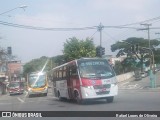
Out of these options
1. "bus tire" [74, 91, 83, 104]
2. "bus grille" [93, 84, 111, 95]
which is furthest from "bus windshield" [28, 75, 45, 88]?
"bus grille" [93, 84, 111, 95]

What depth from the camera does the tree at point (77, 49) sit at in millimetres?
33688

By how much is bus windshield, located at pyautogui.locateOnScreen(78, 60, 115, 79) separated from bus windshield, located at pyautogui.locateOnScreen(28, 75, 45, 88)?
18.3 m

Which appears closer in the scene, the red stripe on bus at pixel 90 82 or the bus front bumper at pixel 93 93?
the bus front bumper at pixel 93 93

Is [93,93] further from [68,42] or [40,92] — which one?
[40,92]

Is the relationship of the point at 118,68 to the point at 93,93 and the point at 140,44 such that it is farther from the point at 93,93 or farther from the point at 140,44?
the point at 93,93

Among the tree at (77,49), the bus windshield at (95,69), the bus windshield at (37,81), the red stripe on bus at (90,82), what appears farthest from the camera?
the bus windshield at (37,81)

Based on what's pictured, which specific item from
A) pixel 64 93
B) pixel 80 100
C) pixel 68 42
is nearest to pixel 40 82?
pixel 68 42

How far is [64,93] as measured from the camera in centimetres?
2509

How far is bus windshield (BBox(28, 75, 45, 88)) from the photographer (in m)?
38.9

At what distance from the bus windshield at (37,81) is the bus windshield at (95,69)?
18290mm

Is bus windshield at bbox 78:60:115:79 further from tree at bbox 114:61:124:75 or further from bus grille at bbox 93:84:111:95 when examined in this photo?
tree at bbox 114:61:124:75

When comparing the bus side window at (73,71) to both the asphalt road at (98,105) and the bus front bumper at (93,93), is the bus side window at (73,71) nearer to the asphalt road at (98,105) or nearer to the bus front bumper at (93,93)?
the bus front bumper at (93,93)

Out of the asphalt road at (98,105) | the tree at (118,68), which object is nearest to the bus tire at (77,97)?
the asphalt road at (98,105)

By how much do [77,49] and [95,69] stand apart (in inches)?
596
